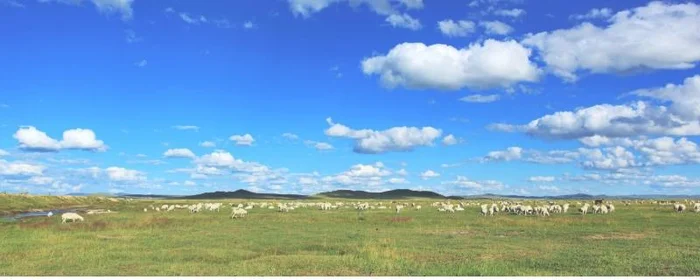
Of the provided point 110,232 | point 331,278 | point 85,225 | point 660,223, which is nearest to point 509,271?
point 331,278

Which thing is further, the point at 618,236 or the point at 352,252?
the point at 618,236

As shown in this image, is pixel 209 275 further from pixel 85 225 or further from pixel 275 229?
pixel 85 225

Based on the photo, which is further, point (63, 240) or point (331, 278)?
point (63, 240)

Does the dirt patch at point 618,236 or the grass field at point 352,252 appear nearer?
the grass field at point 352,252

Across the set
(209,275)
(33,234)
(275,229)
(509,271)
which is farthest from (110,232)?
(509,271)

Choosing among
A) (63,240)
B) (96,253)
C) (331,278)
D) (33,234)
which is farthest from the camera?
(33,234)

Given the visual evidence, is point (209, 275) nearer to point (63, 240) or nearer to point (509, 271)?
point (509, 271)

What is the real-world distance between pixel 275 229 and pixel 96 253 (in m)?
16.8

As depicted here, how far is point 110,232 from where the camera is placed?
40969 millimetres

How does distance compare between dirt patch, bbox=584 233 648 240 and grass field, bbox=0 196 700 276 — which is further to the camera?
dirt patch, bbox=584 233 648 240

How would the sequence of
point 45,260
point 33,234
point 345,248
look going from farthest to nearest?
1. point 33,234
2. point 345,248
3. point 45,260

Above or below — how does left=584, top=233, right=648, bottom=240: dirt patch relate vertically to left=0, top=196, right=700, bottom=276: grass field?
above

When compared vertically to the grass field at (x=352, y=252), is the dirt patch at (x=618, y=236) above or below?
above

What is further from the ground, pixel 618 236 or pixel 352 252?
pixel 618 236
